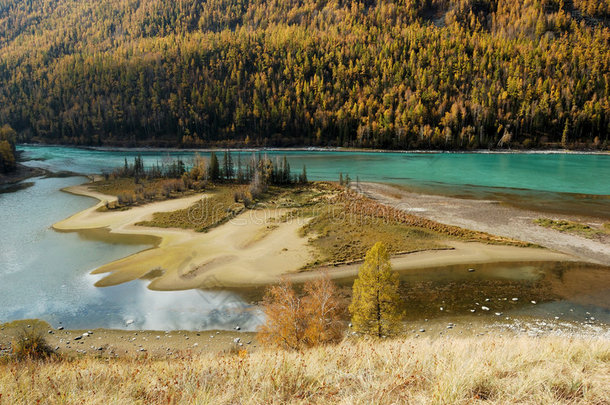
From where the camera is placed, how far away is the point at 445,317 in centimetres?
2327

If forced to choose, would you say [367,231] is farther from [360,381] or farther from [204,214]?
[360,381]

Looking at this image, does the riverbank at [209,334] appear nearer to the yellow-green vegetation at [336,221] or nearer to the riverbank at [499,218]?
the yellow-green vegetation at [336,221]

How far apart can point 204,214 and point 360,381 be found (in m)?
45.1

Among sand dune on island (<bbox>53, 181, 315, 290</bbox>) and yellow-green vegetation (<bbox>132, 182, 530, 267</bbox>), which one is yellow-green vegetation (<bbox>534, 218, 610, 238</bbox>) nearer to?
yellow-green vegetation (<bbox>132, 182, 530, 267</bbox>)

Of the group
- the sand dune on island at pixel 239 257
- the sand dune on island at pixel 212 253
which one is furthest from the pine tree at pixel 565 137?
the sand dune on island at pixel 212 253

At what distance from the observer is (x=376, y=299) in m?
18.8

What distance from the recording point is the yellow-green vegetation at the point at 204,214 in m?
44.6

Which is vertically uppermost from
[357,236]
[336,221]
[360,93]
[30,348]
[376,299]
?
[360,93]

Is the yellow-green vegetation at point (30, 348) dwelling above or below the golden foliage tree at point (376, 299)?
below

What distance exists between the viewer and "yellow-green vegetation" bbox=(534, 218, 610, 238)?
124ft

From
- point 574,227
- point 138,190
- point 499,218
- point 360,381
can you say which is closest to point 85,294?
point 360,381

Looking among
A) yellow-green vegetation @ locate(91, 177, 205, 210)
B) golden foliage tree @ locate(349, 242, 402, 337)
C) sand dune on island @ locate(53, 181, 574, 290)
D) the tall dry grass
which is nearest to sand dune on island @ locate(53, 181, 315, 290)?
sand dune on island @ locate(53, 181, 574, 290)

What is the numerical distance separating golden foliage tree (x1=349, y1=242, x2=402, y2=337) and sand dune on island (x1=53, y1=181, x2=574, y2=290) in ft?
36.8

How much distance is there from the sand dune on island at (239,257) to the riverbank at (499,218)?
2.84m
